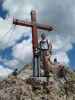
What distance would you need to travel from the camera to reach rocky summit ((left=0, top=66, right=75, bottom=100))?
28922 mm

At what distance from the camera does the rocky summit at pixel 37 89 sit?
94.9ft

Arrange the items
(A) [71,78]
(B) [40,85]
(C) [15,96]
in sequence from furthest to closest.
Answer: (A) [71,78], (B) [40,85], (C) [15,96]

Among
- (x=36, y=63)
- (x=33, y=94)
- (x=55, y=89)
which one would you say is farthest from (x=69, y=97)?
(x=36, y=63)

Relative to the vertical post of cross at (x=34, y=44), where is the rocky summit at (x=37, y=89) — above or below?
below

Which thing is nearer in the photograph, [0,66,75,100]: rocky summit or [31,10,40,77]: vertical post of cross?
[0,66,75,100]: rocky summit

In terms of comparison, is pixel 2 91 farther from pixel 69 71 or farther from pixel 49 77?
pixel 69 71

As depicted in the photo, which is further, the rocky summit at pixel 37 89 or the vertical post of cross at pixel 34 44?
the vertical post of cross at pixel 34 44

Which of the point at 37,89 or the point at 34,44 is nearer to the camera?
the point at 37,89

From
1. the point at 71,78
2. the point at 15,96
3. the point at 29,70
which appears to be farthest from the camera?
the point at 29,70

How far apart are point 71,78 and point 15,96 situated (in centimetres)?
684

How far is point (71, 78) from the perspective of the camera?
33156mm

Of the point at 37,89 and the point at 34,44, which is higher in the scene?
the point at 34,44

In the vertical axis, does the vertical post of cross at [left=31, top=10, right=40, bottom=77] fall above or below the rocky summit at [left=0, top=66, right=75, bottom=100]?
above

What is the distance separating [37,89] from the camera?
99.0 ft
